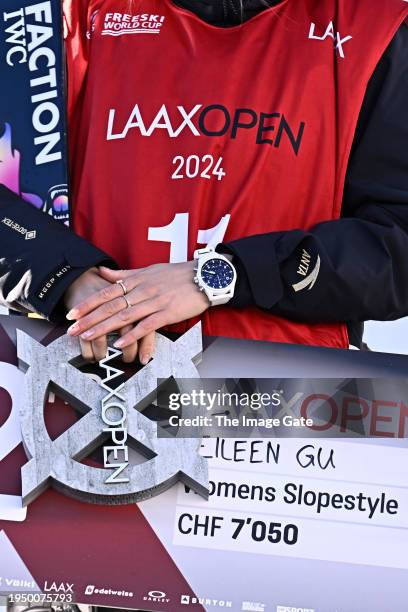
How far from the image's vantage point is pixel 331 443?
2480 mm

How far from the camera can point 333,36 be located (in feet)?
9.16

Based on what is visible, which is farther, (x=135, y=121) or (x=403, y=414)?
(x=135, y=121)

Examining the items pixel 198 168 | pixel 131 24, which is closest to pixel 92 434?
pixel 198 168

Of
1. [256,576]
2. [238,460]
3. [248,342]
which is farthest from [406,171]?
[256,576]

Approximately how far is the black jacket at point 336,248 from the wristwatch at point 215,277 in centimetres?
3

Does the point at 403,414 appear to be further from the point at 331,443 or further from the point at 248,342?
the point at 248,342

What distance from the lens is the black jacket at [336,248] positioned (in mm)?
2557

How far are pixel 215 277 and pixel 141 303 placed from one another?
0.16m

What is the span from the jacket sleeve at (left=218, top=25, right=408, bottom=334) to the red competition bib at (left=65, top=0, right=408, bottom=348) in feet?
0.16

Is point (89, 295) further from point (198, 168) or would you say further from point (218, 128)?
point (218, 128)

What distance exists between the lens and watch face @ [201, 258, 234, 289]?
2.54m

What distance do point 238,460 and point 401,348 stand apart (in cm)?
130

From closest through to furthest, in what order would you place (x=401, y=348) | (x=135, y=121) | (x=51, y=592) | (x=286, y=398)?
(x=51, y=592) < (x=286, y=398) < (x=135, y=121) < (x=401, y=348)

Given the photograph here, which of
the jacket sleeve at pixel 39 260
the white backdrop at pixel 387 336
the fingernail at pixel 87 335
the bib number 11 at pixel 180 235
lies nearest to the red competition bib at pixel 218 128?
the bib number 11 at pixel 180 235
